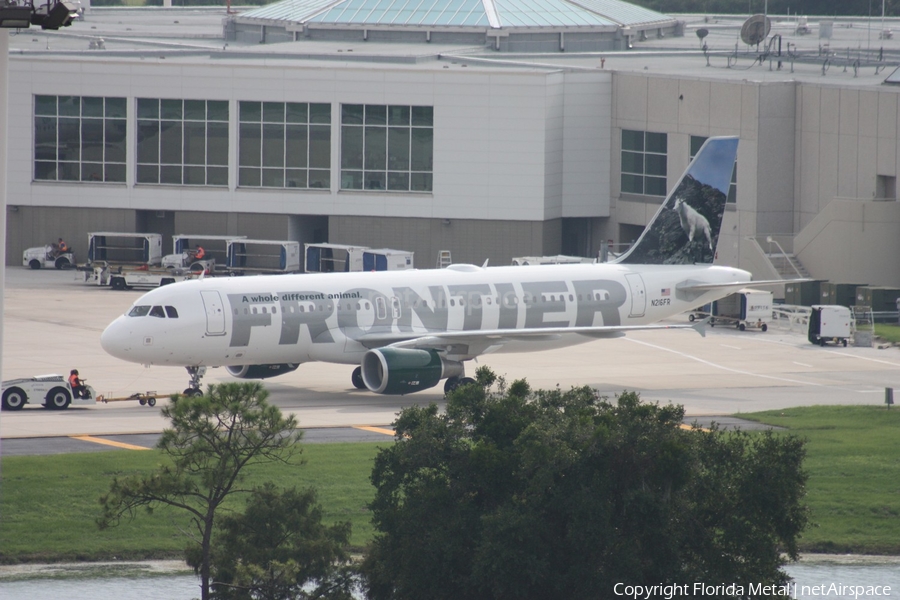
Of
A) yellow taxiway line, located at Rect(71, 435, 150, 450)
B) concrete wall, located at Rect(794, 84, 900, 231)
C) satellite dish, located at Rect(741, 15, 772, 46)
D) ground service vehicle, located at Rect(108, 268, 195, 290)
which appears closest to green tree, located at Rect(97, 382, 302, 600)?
yellow taxiway line, located at Rect(71, 435, 150, 450)

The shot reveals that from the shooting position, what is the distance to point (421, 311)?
5625cm

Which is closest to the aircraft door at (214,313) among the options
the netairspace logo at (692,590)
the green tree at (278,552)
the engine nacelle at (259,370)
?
the engine nacelle at (259,370)

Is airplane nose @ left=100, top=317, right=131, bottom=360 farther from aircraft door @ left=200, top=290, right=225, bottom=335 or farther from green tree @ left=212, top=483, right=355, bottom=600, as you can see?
green tree @ left=212, top=483, right=355, bottom=600

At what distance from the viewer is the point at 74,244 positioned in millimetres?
97375

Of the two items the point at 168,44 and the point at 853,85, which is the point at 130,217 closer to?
the point at 168,44

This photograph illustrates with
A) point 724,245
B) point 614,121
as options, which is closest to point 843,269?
point 724,245

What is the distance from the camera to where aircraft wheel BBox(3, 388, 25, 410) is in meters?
51.2

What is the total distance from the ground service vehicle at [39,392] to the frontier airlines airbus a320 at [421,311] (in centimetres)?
203

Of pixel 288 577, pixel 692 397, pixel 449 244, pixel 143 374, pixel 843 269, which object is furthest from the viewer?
pixel 449 244

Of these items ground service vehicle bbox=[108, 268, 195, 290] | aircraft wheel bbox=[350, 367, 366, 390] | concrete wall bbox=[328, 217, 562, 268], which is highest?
concrete wall bbox=[328, 217, 562, 268]

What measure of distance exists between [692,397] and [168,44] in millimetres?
71924

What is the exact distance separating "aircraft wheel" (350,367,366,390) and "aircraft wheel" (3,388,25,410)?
1222 cm

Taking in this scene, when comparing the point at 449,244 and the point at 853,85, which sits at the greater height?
the point at 853,85

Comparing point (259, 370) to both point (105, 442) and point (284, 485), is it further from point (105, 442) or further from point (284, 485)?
point (284, 485)
